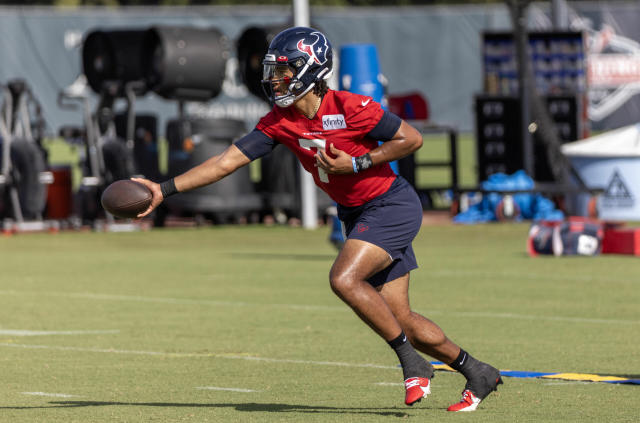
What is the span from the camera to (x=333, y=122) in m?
8.02

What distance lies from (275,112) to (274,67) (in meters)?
0.28

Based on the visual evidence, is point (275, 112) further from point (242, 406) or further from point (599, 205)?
point (599, 205)

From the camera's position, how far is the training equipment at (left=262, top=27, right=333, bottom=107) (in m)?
8.03

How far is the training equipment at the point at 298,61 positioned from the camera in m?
8.03

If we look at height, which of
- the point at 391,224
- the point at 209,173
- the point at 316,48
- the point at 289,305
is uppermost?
the point at 316,48

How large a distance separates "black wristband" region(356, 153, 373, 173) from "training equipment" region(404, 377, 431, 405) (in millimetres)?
1145

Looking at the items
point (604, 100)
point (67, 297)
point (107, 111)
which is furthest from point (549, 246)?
point (604, 100)

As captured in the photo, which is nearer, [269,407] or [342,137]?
[342,137]

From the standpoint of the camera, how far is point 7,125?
86.9ft

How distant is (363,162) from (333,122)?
33cm

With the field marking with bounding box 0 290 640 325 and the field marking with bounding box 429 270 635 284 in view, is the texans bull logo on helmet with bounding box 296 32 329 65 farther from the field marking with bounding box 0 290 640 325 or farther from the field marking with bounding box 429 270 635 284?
the field marking with bounding box 429 270 635 284

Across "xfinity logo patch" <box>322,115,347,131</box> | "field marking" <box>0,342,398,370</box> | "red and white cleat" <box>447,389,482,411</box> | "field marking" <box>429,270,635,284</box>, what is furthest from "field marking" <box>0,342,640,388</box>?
"field marking" <box>429,270,635,284</box>

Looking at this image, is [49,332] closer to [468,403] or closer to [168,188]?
[168,188]

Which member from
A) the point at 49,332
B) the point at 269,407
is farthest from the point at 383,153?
the point at 49,332
